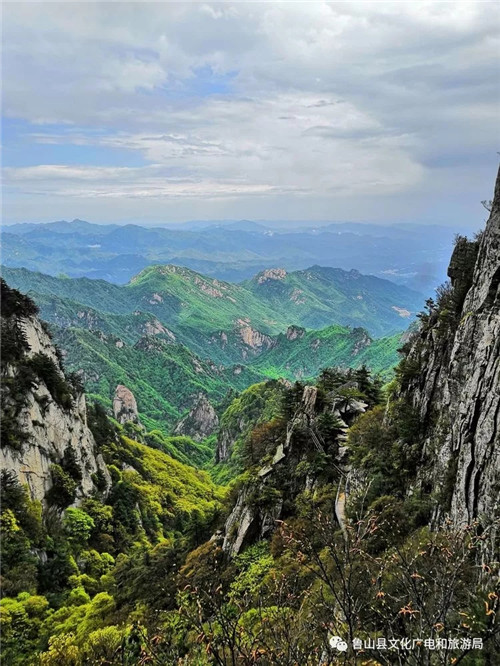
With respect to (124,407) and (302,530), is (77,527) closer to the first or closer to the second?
(302,530)

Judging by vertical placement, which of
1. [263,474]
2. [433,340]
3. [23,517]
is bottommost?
[23,517]

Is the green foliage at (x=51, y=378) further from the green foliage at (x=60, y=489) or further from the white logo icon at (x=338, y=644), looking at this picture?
the white logo icon at (x=338, y=644)

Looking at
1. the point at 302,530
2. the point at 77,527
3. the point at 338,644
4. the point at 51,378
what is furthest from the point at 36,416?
the point at 338,644

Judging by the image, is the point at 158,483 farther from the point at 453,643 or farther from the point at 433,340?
the point at 453,643

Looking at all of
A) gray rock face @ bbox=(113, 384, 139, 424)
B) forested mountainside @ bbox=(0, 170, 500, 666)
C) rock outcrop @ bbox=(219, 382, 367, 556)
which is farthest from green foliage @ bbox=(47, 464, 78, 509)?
gray rock face @ bbox=(113, 384, 139, 424)

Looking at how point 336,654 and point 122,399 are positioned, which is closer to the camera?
point 336,654

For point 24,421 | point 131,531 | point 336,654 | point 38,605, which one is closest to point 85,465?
point 131,531

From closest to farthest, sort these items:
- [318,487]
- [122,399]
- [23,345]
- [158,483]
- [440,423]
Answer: [440,423]
[318,487]
[23,345]
[158,483]
[122,399]
